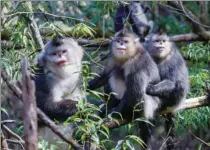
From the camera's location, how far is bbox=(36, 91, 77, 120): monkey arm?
4.19 m

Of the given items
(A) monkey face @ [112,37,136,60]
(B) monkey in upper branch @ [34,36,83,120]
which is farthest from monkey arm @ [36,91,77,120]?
(A) monkey face @ [112,37,136,60]

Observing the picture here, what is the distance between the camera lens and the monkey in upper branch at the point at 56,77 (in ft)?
13.8

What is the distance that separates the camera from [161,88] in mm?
4562

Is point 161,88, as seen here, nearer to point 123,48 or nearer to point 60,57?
point 123,48

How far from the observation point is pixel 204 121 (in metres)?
4.80

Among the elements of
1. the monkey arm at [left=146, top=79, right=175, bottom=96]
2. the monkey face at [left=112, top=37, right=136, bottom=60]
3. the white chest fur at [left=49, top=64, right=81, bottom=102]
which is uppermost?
the monkey face at [left=112, top=37, right=136, bottom=60]

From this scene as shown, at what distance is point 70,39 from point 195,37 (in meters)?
2.24

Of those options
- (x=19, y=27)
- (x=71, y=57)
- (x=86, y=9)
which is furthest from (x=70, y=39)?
(x=86, y=9)

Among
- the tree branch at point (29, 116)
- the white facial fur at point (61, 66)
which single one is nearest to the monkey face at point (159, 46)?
the white facial fur at point (61, 66)

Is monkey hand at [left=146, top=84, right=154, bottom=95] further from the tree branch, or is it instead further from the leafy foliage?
the tree branch

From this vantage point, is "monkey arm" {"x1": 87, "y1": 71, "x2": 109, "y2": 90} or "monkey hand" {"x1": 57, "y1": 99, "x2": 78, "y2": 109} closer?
"monkey hand" {"x1": 57, "y1": 99, "x2": 78, "y2": 109}

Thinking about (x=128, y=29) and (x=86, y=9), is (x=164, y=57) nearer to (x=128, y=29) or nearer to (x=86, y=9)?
(x=128, y=29)

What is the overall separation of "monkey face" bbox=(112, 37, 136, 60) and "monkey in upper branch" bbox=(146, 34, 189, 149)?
294 millimetres

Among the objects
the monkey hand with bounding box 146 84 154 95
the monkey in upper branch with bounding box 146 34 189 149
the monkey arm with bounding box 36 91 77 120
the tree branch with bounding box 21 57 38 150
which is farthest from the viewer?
the monkey in upper branch with bounding box 146 34 189 149
